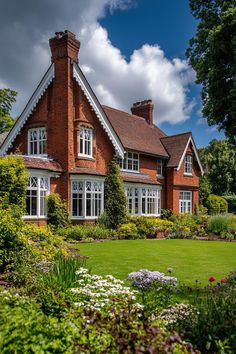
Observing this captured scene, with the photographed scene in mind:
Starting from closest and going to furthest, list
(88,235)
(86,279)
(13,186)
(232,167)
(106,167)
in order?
1. (86,279)
2. (13,186)
3. (88,235)
4. (106,167)
5. (232,167)

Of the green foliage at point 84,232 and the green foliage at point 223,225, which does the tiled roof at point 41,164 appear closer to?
the green foliage at point 84,232

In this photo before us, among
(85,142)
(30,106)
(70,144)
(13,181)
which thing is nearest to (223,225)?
(85,142)

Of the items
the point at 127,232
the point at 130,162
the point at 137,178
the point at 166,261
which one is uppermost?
the point at 130,162

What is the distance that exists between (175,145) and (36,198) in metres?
15.8

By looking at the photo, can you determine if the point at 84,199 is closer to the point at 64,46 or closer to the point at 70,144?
the point at 70,144

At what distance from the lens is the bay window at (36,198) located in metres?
20.0

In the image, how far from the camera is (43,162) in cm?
2092

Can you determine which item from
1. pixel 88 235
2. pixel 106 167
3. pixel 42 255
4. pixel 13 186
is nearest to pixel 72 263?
pixel 42 255

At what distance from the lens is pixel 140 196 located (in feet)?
90.7

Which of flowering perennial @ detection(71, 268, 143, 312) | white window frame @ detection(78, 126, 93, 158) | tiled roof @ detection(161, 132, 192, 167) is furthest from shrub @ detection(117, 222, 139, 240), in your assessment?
flowering perennial @ detection(71, 268, 143, 312)

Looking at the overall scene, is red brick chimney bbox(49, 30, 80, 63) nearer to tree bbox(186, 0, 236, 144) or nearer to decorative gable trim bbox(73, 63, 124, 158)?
decorative gable trim bbox(73, 63, 124, 158)

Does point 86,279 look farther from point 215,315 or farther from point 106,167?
point 106,167

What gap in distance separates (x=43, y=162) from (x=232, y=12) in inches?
544

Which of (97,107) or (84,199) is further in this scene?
(97,107)
